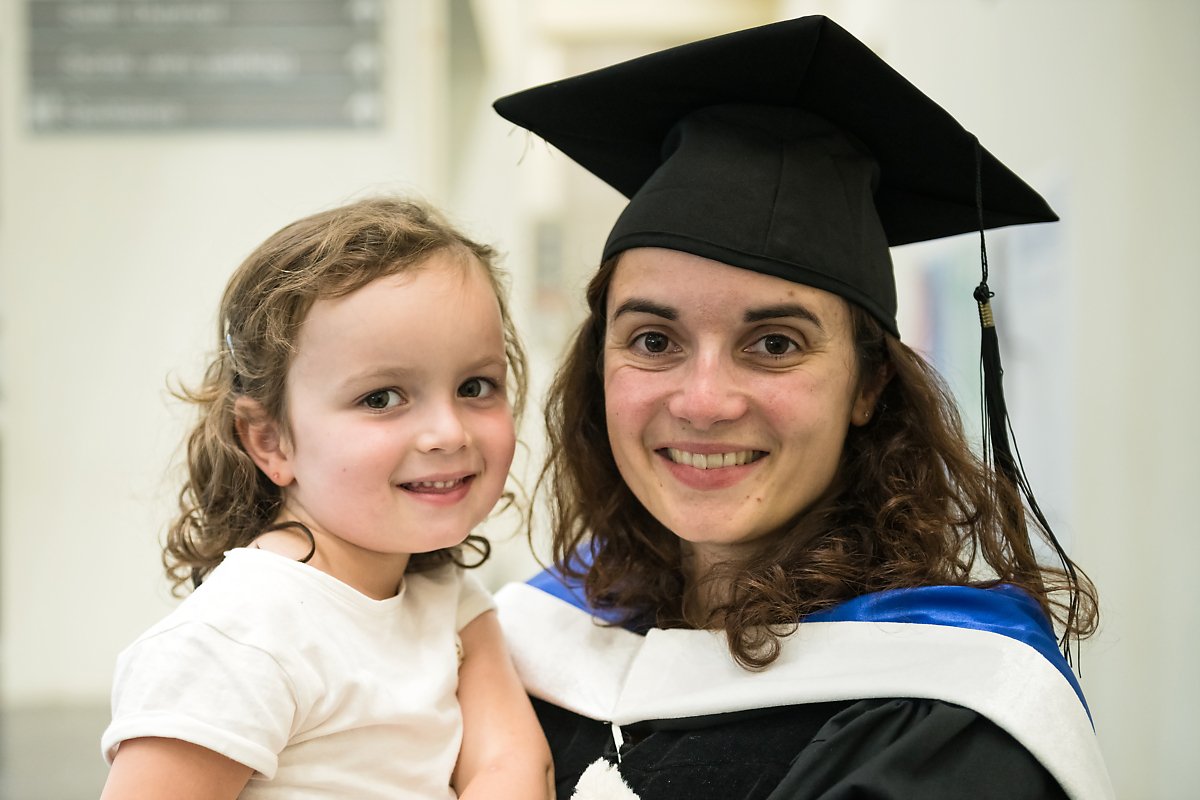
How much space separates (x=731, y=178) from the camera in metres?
1.59

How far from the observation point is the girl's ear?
1.59 meters

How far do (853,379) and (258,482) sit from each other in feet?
2.86

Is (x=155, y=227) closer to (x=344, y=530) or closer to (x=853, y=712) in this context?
(x=344, y=530)

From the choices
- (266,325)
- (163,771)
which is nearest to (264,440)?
(266,325)

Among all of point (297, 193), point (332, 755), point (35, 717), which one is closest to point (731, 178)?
point (332, 755)

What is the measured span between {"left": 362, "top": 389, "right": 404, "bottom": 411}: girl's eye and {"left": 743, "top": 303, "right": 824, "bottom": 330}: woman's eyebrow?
1.58ft

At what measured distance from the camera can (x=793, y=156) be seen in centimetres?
160

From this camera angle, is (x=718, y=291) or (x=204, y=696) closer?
(x=204, y=696)

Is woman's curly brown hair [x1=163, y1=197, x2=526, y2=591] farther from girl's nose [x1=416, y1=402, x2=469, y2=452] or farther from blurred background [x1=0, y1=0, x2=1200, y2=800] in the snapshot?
blurred background [x1=0, y1=0, x2=1200, y2=800]

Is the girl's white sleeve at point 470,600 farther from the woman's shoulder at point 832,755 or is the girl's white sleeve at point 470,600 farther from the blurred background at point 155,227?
the blurred background at point 155,227

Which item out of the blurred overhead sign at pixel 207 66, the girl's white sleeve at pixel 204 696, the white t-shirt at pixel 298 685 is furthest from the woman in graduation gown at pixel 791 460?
the blurred overhead sign at pixel 207 66

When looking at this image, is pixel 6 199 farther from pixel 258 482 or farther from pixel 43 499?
pixel 258 482

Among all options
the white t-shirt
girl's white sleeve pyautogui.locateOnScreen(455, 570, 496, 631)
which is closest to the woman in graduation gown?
girl's white sleeve pyautogui.locateOnScreen(455, 570, 496, 631)

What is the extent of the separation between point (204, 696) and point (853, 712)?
76cm
